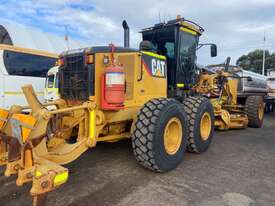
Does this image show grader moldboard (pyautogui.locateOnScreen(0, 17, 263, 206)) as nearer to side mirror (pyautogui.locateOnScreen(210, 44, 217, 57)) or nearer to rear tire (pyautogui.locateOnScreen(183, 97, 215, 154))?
rear tire (pyautogui.locateOnScreen(183, 97, 215, 154))

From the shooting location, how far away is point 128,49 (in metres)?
4.05

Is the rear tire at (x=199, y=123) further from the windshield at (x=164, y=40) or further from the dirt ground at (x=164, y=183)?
the windshield at (x=164, y=40)

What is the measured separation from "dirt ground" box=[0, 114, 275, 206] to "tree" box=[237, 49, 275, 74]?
40912mm

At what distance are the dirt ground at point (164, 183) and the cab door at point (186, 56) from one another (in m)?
1.69

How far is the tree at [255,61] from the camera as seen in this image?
139 feet

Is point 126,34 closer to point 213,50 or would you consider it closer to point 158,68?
point 158,68

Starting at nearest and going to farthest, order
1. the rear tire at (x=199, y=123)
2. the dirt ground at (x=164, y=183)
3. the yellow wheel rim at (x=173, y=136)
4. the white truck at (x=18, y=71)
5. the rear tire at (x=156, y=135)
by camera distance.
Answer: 1. the dirt ground at (x=164, y=183)
2. the rear tire at (x=156, y=135)
3. the yellow wheel rim at (x=173, y=136)
4. the rear tire at (x=199, y=123)
5. the white truck at (x=18, y=71)

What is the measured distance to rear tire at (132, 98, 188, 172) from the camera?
3689 mm

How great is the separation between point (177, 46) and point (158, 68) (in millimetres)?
1123

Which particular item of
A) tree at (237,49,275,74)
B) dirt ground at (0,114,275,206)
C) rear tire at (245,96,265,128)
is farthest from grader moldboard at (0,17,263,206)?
tree at (237,49,275,74)

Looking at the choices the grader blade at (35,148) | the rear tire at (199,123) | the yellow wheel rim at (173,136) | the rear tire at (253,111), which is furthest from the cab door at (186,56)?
the rear tire at (253,111)

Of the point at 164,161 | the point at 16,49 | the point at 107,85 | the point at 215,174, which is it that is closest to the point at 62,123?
the point at 107,85

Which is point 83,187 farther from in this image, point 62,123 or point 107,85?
point 107,85

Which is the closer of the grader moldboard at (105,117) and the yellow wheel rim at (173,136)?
the grader moldboard at (105,117)
